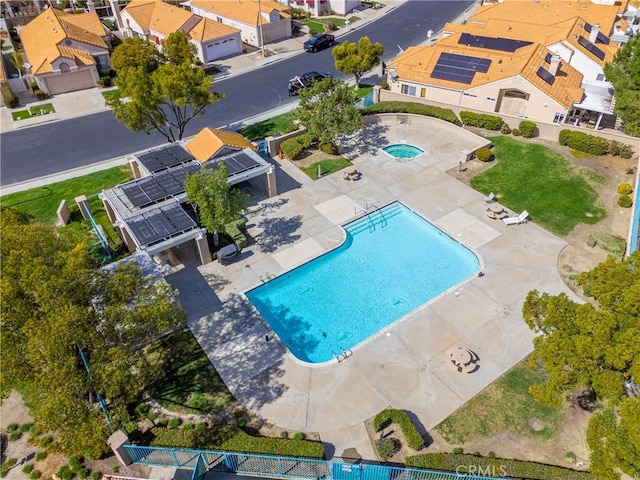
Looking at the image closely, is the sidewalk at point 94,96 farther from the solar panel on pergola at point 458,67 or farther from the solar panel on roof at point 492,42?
the solar panel on pergola at point 458,67

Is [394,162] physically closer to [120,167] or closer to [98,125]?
[120,167]

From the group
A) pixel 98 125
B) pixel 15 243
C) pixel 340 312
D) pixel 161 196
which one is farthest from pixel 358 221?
pixel 98 125

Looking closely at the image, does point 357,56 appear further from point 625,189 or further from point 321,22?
point 321,22

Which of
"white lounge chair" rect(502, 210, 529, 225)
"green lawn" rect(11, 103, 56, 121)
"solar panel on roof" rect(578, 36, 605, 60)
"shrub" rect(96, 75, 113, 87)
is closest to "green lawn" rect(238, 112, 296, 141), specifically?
"white lounge chair" rect(502, 210, 529, 225)

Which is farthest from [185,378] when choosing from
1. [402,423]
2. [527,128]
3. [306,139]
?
[527,128]

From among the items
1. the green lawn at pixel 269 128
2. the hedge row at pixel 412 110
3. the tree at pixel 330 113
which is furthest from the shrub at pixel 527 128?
the green lawn at pixel 269 128

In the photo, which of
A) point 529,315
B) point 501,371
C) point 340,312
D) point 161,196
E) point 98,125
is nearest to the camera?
point 529,315
